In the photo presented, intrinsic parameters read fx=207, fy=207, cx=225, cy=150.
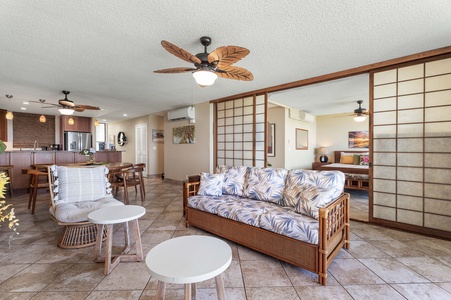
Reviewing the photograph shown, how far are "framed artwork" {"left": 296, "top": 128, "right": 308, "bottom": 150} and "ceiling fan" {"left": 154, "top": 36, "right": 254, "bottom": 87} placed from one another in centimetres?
475

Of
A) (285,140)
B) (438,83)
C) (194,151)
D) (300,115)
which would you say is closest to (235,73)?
(438,83)

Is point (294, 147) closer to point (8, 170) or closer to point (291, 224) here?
point (291, 224)

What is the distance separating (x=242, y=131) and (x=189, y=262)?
12.3 feet

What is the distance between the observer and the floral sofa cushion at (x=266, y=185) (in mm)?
2630

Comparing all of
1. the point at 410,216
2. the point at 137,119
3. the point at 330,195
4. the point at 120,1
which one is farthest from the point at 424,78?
the point at 137,119

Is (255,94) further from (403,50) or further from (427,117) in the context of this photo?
(427,117)

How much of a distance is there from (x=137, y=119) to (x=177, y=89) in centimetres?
466

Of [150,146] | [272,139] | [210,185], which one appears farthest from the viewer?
[150,146]

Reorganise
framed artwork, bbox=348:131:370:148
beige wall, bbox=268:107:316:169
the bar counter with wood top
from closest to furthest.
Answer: the bar counter with wood top
beige wall, bbox=268:107:316:169
framed artwork, bbox=348:131:370:148

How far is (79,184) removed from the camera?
2688 mm

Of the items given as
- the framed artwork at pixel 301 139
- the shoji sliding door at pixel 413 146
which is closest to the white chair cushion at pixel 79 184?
the shoji sliding door at pixel 413 146

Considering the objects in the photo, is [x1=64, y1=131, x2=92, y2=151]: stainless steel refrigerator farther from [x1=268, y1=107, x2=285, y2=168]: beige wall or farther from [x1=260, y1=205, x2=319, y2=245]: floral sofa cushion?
[x1=260, y1=205, x2=319, y2=245]: floral sofa cushion

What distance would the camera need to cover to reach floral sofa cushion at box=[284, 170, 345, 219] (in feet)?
6.76

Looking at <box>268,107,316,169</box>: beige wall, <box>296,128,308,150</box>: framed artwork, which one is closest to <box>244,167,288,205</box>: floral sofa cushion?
<box>268,107,316,169</box>: beige wall
